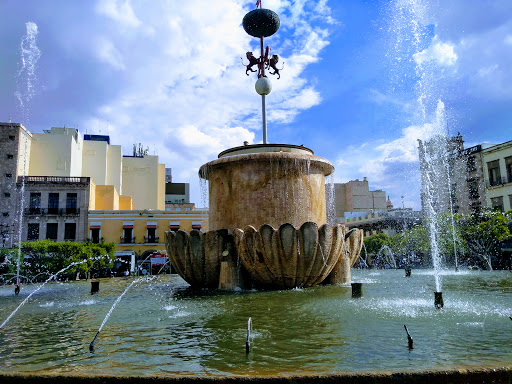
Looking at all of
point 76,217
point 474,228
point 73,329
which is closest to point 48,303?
point 73,329

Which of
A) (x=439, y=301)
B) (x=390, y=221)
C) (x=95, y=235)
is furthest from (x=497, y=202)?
(x=95, y=235)

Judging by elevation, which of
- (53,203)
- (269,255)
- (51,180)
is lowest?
(269,255)

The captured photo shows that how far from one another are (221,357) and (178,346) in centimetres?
73

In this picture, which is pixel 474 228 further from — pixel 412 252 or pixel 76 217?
pixel 76 217

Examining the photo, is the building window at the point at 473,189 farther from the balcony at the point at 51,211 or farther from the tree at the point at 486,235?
the balcony at the point at 51,211

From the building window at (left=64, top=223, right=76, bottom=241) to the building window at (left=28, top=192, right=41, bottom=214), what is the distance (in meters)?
2.46

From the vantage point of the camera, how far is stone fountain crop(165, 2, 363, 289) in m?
9.17

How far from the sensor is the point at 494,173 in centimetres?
3597

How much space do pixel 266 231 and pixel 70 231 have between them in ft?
105

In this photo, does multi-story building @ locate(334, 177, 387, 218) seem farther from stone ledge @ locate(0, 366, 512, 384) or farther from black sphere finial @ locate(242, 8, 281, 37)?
stone ledge @ locate(0, 366, 512, 384)

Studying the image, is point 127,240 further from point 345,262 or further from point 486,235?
point 345,262

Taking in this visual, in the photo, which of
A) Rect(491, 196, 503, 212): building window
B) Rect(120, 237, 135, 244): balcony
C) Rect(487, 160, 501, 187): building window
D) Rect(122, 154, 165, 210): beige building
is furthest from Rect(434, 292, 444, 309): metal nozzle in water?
Rect(122, 154, 165, 210): beige building

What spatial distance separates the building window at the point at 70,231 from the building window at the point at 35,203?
2461 mm

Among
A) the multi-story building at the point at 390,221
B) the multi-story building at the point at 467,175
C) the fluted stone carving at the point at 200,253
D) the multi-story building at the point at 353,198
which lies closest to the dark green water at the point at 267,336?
the fluted stone carving at the point at 200,253
